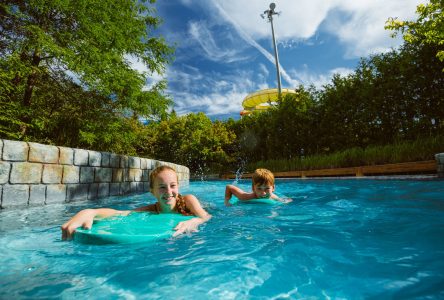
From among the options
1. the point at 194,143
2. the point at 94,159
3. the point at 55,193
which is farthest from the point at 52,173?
the point at 194,143

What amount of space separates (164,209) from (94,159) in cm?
353

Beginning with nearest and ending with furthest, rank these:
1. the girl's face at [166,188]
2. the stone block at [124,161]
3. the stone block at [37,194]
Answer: the girl's face at [166,188] → the stone block at [37,194] → the stone block at [124,161]

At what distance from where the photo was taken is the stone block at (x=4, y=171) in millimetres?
4191

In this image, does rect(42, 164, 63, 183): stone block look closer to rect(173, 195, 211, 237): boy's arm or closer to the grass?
rect(173, 195, 211, 237): boy's arm

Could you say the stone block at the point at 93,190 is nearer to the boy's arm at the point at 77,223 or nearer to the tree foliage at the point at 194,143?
the boy's arm at the point at 77,223

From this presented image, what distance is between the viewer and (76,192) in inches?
220

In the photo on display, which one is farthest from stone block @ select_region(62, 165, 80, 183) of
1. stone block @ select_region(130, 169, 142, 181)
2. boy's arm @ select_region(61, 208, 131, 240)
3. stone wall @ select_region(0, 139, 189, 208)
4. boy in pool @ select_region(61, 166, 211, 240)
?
boy's arm @ select_region(61, 208, 131, 240)

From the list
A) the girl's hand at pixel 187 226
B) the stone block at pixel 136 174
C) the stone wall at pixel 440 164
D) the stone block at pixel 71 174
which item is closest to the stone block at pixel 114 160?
the stone block at pixel 136 174

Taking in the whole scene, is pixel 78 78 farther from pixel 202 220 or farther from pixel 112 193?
pixel 202 220

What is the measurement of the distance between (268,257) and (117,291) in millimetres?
1017

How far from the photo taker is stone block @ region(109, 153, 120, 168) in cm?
661

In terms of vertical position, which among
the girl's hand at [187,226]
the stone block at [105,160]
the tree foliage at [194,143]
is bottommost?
the girl's hand at [187,226]

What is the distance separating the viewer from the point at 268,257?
1.99m

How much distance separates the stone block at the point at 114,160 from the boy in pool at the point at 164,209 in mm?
3623
